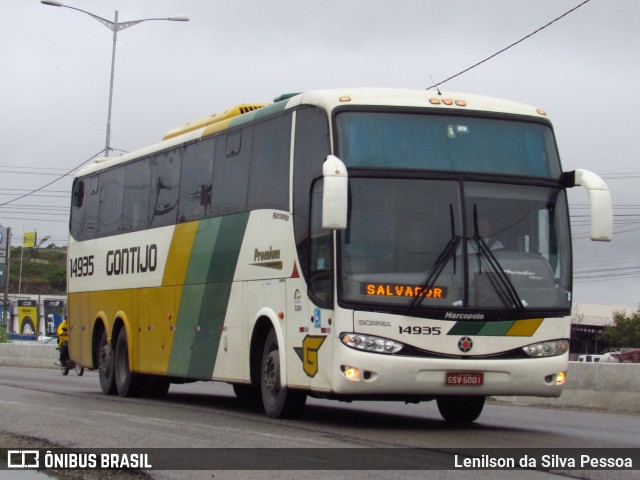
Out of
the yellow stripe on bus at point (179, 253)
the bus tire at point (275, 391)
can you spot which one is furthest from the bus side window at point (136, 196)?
the bus tire at point (275, 391)

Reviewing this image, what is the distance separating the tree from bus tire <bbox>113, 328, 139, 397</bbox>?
3226 inches

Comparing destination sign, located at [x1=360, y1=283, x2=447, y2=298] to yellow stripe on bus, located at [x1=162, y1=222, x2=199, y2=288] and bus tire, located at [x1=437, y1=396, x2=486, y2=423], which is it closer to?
bus tire, located at [x1=437, y1=396, x2=486, y2=423]

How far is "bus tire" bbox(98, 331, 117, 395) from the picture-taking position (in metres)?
20.4

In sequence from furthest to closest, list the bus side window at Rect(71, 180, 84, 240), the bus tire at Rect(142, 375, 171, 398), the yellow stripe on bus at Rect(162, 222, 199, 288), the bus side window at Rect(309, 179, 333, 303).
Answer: the bus side window at Rect(71, 180, 84, 240)
the bus tire at Rect(142, 375, 171, 398)
the yellow stripe on bus at Rect(162, 222, 199, 288)
the bus side window at Rect(309, 179, 333, 303)

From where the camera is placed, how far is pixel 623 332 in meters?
99.4

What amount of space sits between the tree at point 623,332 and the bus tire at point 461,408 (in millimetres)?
85396

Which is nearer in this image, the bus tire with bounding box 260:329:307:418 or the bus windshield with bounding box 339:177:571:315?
the bus windshield with bounding box 339:177:571:315

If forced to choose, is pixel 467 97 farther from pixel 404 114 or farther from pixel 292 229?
pixel 292 229

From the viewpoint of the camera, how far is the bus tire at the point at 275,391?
13.8 metres

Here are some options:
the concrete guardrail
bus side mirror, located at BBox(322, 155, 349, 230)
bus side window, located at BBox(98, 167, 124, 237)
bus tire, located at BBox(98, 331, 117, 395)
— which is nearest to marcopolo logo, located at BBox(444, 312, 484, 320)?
bus side mirror, located at BBox(322, 155, 349, 230)

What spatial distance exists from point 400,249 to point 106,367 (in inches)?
372

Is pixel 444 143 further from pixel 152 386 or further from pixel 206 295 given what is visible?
pixel 152 386

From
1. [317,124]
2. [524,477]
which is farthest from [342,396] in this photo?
[524,477]

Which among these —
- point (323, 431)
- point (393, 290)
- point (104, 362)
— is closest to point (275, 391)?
point (323, 431)
